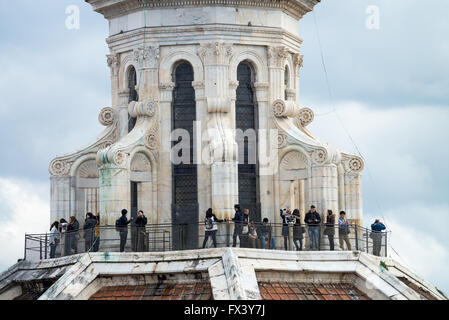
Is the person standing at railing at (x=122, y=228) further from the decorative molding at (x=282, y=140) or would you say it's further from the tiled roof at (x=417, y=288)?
the tiled roof at (x=417, y=288)

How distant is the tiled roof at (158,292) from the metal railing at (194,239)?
211 cm

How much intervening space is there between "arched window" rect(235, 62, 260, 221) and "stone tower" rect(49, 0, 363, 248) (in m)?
0.04

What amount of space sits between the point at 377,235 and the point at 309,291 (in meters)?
5.34

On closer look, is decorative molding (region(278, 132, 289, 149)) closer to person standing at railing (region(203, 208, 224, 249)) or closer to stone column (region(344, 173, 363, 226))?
stone column (region(344, 173, 363, 226))

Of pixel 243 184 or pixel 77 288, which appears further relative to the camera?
pixel 243 184

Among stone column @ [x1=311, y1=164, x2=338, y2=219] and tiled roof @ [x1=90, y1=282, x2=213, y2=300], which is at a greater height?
stone column @ [x1=311, y1=164, x2=338, y2=219]

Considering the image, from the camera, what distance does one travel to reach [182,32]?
6284cm

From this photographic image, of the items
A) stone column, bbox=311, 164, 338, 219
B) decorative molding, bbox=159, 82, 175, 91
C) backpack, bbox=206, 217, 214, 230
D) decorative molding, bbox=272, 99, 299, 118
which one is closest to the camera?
backpack, bbox=206, 217, 214, 230

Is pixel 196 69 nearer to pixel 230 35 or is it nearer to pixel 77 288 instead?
pixel 230 35

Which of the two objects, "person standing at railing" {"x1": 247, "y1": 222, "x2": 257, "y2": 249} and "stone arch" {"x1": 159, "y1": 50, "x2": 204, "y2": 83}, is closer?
"person standing at railing" {"x1": 247, "y1": 222, "x2": 257, "y2": 249}

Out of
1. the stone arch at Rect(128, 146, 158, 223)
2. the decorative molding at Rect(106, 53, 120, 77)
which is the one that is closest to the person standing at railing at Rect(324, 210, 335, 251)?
the stone arch at Rect(128, 146, 158, 223)

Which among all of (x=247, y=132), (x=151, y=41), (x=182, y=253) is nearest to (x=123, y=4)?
(x=151, y=41)

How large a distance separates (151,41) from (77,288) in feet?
35.4

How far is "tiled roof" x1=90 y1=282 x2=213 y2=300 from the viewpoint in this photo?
186ft
